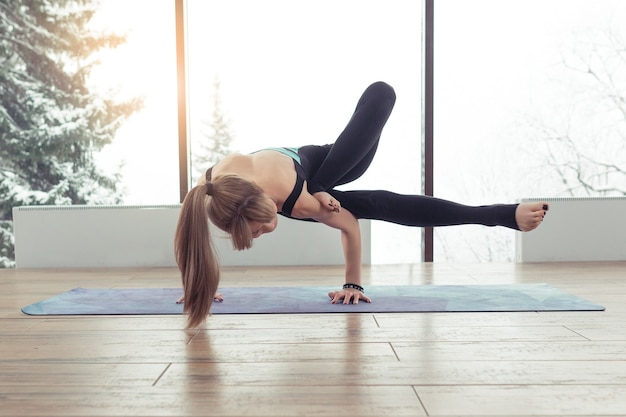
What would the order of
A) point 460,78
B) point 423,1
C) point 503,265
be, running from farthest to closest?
point 460,78, point 423,1, point 503,265

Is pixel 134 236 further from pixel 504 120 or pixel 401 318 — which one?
pixel 504 120

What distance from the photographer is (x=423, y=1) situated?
4184 millimetres

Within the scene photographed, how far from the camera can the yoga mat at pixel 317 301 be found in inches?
90.8

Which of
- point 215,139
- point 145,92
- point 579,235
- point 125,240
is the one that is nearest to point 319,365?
point 125,240

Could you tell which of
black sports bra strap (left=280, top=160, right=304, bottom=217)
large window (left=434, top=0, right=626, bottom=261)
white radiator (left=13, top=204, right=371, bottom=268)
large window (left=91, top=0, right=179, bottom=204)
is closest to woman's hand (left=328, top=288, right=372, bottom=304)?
black sports bra strap (left=280, top=160, right=304, bottom=217)

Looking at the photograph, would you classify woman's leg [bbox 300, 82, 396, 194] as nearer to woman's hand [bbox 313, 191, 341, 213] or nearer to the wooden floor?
woman's hand [bbox 313, 191, 341, 213]

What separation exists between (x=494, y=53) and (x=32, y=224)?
3842mm

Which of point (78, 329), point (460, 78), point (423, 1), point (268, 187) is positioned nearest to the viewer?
point (78, 329)

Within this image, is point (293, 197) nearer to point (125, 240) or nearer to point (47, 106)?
point (125, 240)

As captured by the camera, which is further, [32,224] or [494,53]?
[494,53]

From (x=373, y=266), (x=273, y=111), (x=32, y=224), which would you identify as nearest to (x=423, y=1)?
(x=273, y=111)

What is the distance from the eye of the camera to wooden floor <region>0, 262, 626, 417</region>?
1.24 meters

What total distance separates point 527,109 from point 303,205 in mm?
3486

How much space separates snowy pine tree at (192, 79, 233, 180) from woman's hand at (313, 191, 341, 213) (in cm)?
234
